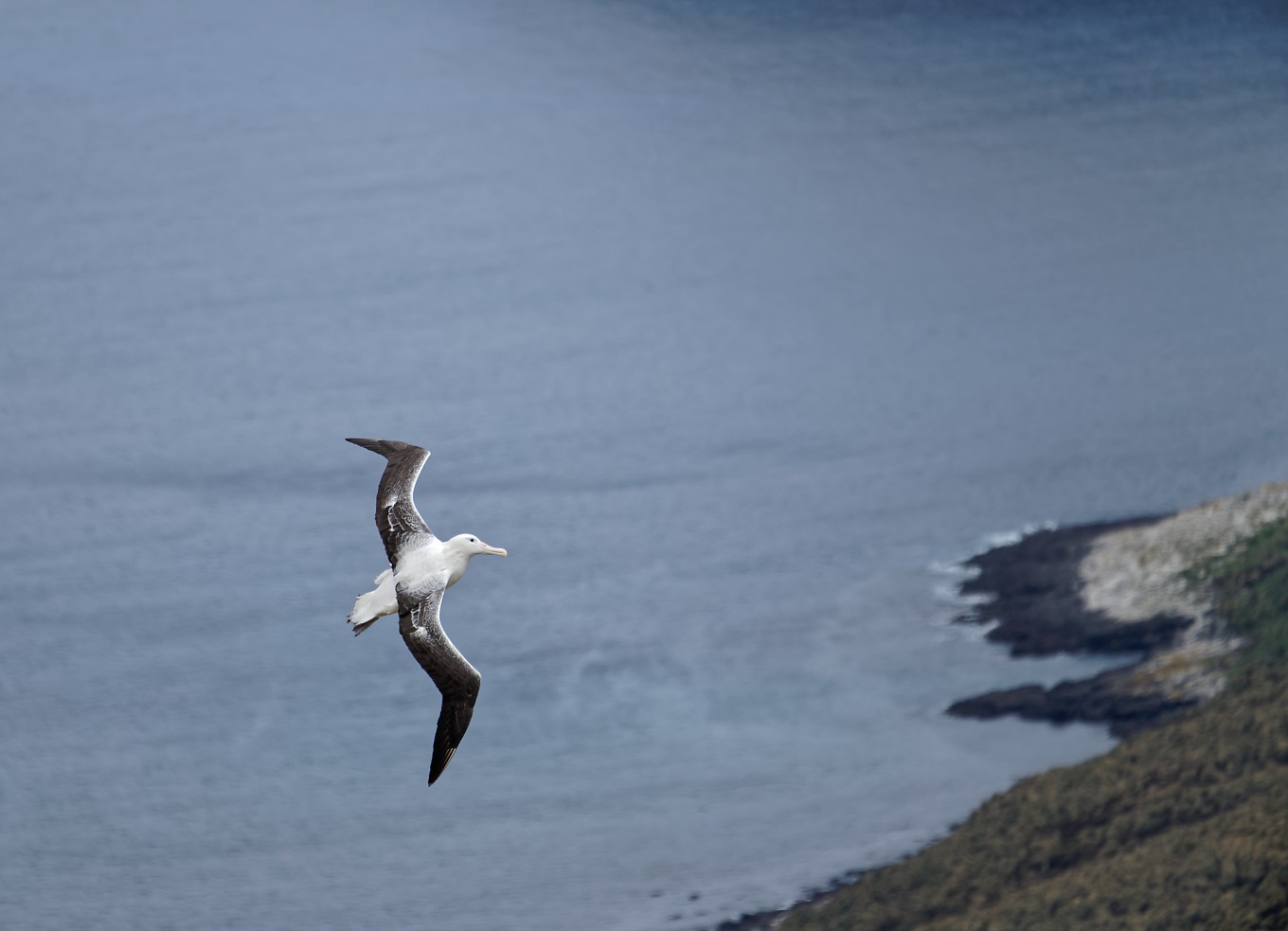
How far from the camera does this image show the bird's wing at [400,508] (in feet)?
87.8

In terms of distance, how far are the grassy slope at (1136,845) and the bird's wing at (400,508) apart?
74.9 ft

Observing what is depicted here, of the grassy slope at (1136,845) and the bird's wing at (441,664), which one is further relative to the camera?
the grassy slope at (1136,845)

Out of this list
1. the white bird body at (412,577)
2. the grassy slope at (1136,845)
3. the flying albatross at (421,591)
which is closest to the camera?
the flying albatross at (421,591)

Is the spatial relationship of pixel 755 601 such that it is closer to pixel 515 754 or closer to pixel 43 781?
pixel 515 754

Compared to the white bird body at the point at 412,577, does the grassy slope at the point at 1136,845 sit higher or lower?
lower

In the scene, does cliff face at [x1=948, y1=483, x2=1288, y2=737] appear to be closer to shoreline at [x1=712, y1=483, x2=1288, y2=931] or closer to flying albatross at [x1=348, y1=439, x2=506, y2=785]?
shoreline at [x1=712, y1=483, x2=1288, y2=931]

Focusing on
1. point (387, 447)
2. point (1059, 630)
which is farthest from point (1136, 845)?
point (387, 447)

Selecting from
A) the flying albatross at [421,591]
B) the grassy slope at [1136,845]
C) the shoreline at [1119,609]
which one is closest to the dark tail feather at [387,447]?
the flying albatross at [421,591]

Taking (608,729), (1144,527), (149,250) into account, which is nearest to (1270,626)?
(1144,527)

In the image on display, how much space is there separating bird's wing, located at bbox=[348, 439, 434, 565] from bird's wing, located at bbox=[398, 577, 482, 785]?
1442 millimetres

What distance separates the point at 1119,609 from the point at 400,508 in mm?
33912

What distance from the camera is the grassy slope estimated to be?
142 ft

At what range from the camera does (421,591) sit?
2538cm

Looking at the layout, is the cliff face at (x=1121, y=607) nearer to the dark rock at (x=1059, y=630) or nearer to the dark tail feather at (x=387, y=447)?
the dark rock at (x=1059, y=630)
